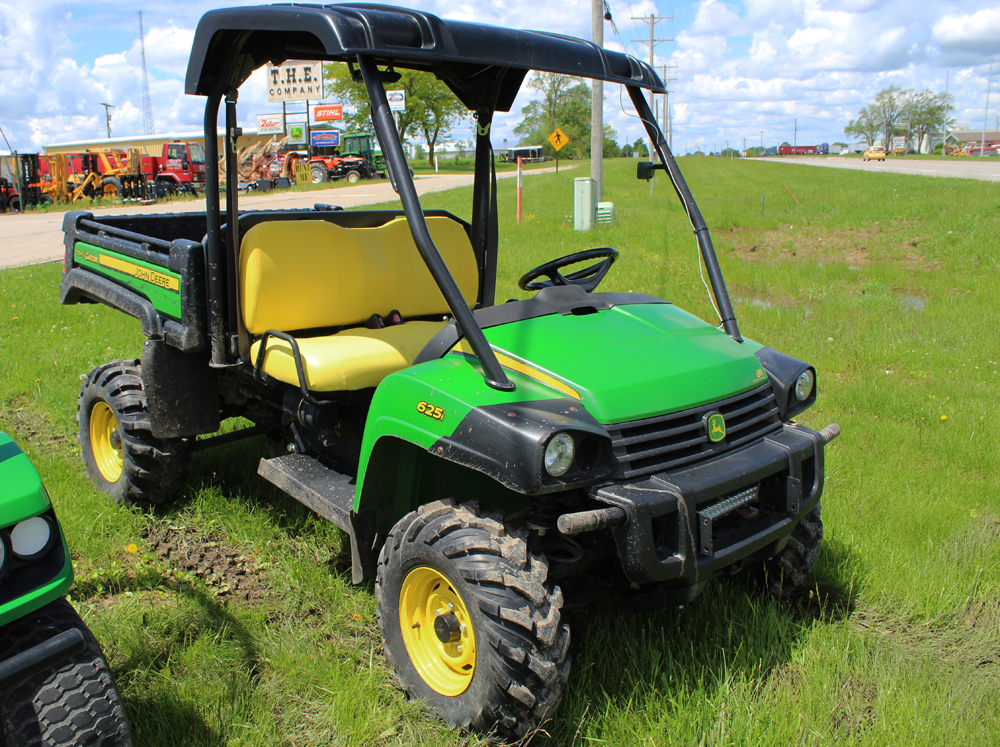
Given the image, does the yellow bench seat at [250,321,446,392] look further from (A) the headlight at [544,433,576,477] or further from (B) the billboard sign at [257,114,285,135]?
(B) the billboard sign at [257,114,285,135]

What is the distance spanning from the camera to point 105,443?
4.27m

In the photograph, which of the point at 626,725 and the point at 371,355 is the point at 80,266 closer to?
the point at 371,355

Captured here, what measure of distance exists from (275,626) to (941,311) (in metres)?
7.29

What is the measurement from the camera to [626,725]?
236 cm

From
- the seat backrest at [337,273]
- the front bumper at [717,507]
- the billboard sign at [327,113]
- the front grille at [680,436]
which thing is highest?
the billboard sign at [327,113]

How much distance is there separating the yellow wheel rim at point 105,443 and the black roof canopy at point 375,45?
6.54 feet

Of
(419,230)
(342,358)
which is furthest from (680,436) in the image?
(342,358)

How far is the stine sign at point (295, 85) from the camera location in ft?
48.0

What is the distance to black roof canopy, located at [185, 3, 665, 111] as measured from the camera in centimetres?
236

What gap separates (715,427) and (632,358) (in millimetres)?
344

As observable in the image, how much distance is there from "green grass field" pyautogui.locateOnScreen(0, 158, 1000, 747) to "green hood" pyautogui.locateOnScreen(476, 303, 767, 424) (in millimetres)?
887

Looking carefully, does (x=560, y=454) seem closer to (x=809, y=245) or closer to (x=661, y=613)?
(x=661, y=613)

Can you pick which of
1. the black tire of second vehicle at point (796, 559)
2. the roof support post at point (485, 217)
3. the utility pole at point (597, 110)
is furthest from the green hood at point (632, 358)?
the utility pole at point (597, 110)

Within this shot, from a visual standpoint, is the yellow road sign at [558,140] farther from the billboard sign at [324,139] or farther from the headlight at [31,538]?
the billboard sign at [324,139]
